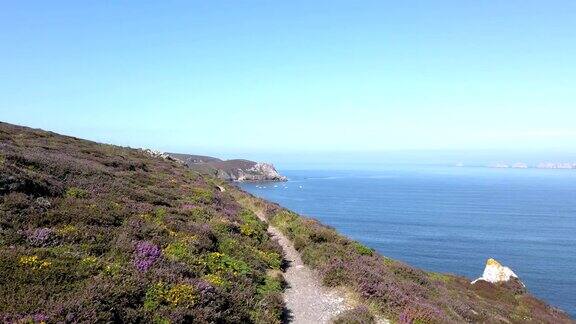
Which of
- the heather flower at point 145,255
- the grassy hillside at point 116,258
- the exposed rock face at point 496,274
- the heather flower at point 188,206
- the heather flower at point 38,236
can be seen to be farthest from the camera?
the exposed rock face at point 496,274

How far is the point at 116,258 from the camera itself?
13.0 meters

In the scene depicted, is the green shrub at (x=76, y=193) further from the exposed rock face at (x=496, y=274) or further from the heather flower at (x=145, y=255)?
the exposed rock face at (x=496, y=274)

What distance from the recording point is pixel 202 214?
2391 cm

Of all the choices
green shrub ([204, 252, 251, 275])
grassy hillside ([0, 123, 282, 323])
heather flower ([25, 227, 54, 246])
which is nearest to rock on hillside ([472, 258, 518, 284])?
grassy hillside ([0, 123, 282, 323])

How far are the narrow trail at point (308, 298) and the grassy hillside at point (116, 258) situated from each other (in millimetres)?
805

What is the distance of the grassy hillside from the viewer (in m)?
9.77

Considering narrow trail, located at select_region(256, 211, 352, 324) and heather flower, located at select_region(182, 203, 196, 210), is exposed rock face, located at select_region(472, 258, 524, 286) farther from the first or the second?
heather flower, located at select_region(182, 203, 196, 210)

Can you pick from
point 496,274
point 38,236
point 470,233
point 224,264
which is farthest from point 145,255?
point 470,233

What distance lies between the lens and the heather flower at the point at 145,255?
1290 cm

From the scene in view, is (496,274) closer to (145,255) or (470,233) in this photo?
(145,255)

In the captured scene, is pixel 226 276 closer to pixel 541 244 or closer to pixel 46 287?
pixel 46 287

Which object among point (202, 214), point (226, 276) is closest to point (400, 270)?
point (202, 214)

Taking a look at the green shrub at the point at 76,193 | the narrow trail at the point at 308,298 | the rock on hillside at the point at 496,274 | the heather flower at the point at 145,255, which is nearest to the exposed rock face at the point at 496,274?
the rock on hillside at the point at 496,274

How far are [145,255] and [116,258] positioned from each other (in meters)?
1.01
